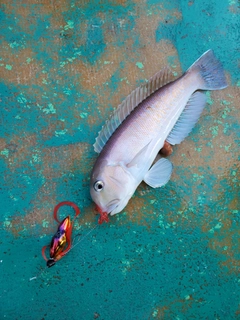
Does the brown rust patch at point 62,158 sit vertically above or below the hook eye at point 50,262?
above

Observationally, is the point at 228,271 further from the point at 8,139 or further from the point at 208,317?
the point at 8,139

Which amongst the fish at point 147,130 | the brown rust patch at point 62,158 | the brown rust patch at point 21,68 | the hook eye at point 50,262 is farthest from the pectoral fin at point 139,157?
the brown rust patch at point 21,68

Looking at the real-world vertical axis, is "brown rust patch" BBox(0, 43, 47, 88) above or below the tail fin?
above

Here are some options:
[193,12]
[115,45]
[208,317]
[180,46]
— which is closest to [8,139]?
[115,45]

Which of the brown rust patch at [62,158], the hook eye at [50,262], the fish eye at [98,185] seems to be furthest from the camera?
the brown rust patch at [62,158]

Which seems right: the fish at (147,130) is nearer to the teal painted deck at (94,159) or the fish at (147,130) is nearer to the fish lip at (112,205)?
the fish lip at (112,205)

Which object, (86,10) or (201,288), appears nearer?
(201,288)

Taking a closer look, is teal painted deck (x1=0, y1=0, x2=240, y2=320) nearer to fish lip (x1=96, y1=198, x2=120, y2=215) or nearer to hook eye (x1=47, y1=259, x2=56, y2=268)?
hook eye (x1=47, y1=259, x2=56, y2=268)

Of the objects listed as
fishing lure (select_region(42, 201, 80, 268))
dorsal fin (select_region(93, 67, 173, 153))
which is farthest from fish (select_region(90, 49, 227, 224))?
fishing lure (select_region(42, 201, 80, 268))
